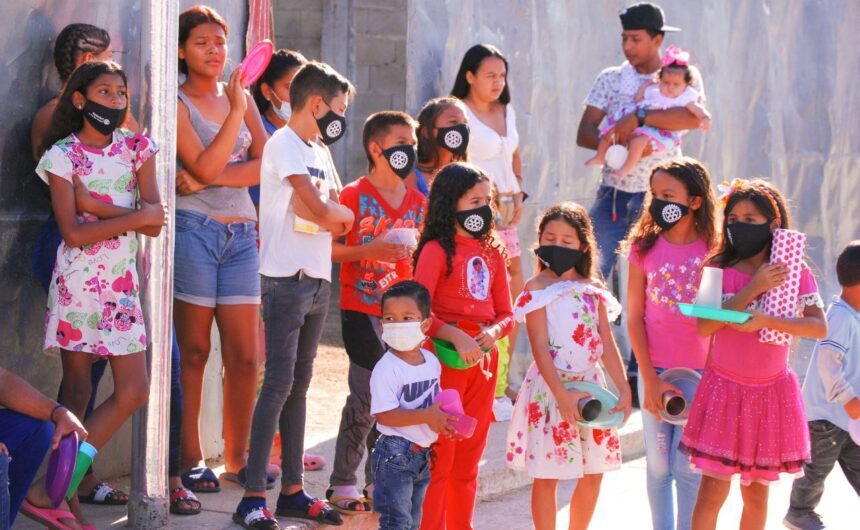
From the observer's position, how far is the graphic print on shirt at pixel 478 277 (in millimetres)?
5297

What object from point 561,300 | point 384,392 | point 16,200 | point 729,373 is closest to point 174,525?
point 384,392

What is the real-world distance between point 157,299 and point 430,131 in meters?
1.73

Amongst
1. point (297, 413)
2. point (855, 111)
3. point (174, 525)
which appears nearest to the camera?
point (174, 525)

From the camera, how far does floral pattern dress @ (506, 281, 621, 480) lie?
5.27 m

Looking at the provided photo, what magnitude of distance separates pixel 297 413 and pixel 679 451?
60.5 inches

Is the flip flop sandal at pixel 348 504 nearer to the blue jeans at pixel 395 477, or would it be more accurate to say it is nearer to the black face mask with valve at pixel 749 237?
the blue jeans at pixel 395 477

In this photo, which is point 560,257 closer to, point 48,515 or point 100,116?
point 100,116

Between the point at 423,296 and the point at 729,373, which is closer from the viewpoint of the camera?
the point at 423,296

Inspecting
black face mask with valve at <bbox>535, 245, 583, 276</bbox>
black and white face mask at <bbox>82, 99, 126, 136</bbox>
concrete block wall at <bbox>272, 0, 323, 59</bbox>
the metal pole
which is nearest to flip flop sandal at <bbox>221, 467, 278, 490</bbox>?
the metal pole

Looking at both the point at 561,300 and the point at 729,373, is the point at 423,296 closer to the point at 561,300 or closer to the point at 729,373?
the point at 561,300

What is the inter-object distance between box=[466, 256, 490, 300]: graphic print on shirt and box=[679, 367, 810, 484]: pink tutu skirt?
95 centimetres

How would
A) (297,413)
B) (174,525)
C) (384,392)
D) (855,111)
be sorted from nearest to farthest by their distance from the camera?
1. (384,392)
2. (174,525)
3. (297,413)
4. (855,111)

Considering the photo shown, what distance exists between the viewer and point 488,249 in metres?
5.41

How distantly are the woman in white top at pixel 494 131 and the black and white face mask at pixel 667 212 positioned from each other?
1.75 metres
